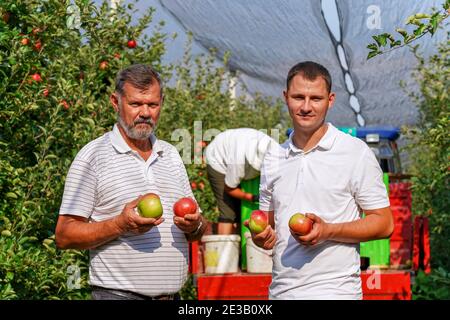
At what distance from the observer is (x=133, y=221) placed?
9.60ft

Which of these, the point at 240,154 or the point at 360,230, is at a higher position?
the point at 240,154

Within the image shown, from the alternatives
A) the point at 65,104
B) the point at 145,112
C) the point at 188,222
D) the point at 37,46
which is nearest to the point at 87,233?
the point at 188,222

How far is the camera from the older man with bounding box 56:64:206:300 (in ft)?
10.1

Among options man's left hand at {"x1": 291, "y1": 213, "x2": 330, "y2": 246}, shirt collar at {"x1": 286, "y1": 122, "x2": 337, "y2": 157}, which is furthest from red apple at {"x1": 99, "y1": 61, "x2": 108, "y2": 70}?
man's left hand at {"x1": 291, "y1": 213, "x2": 330, "y2": 246}

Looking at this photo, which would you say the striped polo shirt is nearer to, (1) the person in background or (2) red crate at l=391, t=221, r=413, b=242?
(1) the person in background

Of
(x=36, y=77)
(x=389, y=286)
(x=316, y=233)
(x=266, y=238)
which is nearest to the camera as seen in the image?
(x=316, y=233)

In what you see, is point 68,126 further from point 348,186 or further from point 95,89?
point 348,186

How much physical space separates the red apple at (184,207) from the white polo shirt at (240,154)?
228 centimetres

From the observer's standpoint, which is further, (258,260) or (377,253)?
(377,253)

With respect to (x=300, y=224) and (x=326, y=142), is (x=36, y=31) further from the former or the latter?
(x=300, y=224)

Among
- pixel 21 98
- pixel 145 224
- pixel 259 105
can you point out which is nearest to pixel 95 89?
pixel 21 98

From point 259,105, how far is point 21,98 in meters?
11.3

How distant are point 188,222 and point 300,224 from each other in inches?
17.5

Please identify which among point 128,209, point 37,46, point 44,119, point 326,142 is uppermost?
point 37,46
